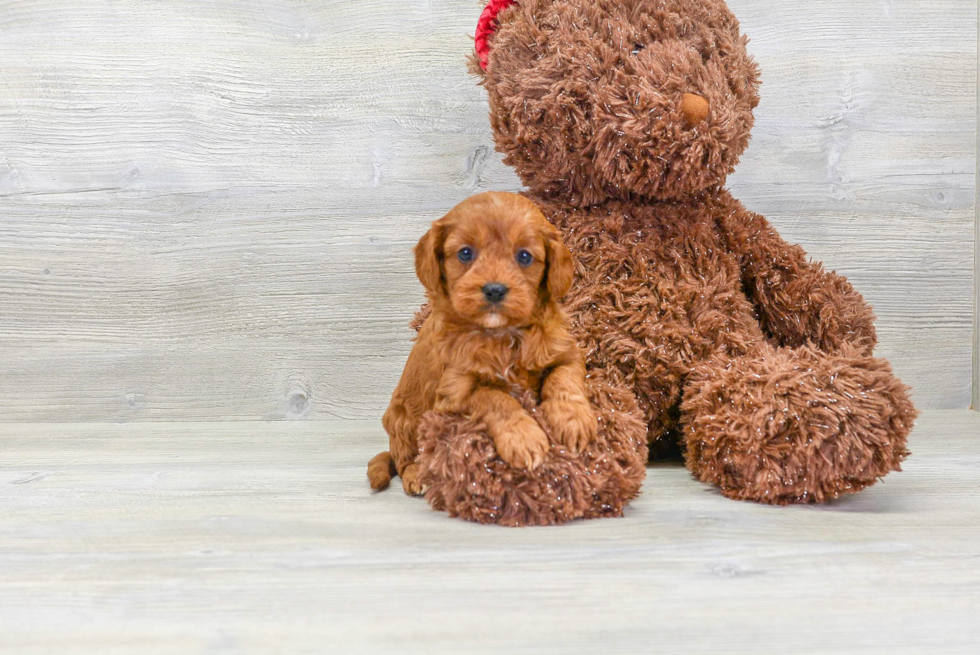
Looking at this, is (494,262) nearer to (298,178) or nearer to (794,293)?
(794,293)

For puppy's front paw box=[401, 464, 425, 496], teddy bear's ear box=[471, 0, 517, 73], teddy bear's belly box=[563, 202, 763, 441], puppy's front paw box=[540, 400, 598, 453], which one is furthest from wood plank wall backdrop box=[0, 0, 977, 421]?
puppy's front paw box=[540, 400, 598, 453]

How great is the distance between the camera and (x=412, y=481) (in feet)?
4.09

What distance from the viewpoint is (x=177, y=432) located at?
1.77 metres

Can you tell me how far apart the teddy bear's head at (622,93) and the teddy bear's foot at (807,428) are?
0.33 meters

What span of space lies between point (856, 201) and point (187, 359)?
4.89 ft

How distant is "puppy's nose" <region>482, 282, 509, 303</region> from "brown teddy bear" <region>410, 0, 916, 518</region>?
0.20 m

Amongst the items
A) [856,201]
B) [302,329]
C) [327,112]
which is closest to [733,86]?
[856,201]

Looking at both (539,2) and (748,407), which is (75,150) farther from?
(748,407)

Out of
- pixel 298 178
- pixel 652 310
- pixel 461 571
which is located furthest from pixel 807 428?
pixel 298 178

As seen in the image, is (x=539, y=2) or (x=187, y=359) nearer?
(x=539, y=2)

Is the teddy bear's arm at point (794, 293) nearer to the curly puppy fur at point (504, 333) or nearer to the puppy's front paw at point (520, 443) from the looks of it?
the curly puppy fur at point (504, 333)

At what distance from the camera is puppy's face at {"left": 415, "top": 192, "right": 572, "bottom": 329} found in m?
1.06

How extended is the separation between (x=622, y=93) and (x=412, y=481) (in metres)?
0.64

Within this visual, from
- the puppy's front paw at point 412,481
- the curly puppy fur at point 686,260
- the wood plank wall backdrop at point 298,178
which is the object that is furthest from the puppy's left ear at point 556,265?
the wood plank wall backdrop at point 298,178
